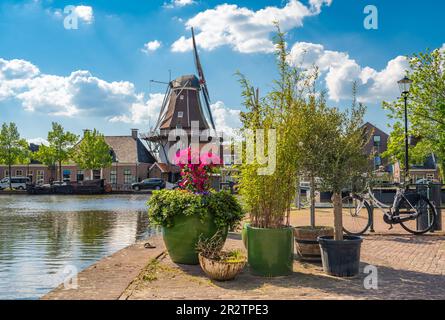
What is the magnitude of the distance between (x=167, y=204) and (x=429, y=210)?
717 centimetres

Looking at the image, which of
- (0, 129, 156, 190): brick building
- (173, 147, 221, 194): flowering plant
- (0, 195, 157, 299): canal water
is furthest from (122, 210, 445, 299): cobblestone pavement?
(0, 129, 156, 190): brick building

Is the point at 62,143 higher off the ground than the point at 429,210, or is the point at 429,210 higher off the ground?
the point at 62,143

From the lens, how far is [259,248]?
6488 mm

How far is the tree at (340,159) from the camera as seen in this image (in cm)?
673

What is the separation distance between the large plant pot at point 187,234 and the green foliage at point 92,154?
4845 cm

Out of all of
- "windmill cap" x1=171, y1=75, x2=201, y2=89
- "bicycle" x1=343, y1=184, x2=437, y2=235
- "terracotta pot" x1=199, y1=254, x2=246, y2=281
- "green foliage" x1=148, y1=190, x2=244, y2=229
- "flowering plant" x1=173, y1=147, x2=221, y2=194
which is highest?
"windmill cap" x1=171, y1=75, x2=201, y2=89

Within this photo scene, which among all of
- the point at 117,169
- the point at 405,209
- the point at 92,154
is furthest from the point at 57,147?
the point at 405,209

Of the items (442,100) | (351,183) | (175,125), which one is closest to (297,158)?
(351,183)

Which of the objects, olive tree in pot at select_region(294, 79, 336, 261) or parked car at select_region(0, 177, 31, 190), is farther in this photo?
parked car at select_region(0, 177, 31, 190)

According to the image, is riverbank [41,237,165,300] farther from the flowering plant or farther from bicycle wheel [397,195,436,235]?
bicycle wheel [397,195,436,235]

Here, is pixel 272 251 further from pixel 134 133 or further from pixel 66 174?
pixel 66 174

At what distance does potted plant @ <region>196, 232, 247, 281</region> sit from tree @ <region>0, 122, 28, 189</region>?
52674 millimetres

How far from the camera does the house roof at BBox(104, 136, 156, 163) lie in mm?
59562
